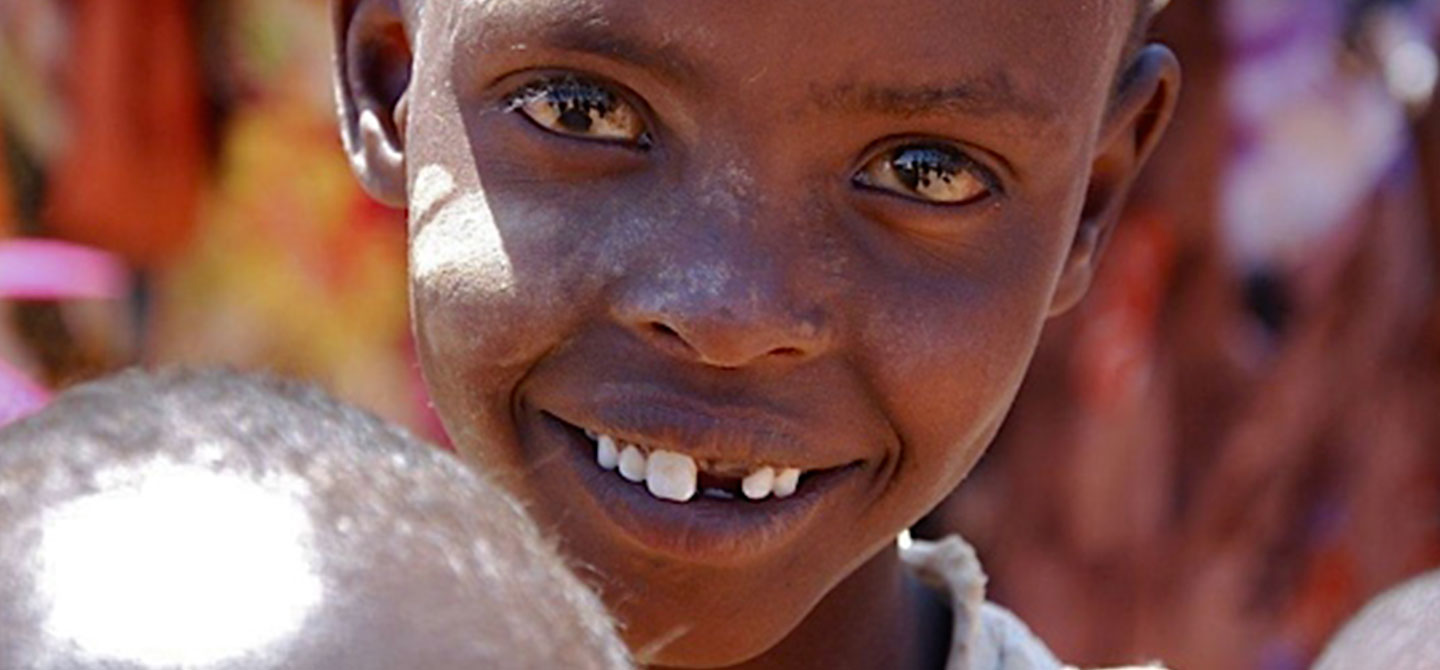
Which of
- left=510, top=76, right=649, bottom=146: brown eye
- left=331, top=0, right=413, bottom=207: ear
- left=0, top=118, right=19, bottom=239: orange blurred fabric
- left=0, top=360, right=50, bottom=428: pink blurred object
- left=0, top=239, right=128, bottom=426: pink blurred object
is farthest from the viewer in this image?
left=0, top=118, right=19, bottom=239: orange blurred fabric

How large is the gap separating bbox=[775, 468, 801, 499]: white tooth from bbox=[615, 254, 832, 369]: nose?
0.10 m

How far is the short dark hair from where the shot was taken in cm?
123

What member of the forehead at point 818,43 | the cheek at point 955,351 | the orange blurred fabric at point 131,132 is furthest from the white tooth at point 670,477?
the orange blurred fabric at point 131,132

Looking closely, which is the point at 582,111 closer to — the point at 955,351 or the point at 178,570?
the point at 955,351

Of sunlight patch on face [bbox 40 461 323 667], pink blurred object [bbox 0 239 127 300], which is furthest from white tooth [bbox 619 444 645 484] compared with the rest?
pink blurred object [bbox 0 239 127 300]

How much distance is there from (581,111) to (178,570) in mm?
902

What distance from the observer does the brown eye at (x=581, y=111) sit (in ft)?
6.77

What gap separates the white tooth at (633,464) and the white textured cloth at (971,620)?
0.48 metres

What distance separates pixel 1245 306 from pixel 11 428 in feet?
10.4

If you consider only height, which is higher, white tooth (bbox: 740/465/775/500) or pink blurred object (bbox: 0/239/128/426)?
white tooth (bbox: 740/465/775/500)

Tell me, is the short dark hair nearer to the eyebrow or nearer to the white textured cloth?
the eyebrow

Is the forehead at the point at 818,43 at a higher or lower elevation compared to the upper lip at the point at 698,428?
higher

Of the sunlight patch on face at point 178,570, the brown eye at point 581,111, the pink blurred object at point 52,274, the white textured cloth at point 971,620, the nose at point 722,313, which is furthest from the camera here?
the pink blurred object at point 52,274

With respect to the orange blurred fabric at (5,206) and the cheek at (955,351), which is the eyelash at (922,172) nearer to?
the cheek at (955,351)
